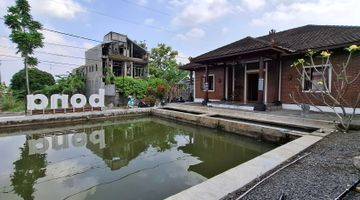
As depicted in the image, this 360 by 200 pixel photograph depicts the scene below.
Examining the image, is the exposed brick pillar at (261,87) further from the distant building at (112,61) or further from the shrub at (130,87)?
the distant building at (112,61)

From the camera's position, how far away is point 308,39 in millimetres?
11898

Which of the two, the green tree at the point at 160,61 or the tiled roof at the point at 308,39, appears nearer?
the tiled roof at the point at 308,39

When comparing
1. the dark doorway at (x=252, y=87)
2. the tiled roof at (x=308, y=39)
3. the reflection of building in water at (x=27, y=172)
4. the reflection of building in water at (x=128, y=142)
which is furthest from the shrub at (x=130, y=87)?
the reflection of building in water at (x=27, y=172)

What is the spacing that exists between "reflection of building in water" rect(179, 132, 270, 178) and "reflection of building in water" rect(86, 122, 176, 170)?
0.96 metres

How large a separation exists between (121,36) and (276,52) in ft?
61.8

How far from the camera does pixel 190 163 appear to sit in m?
6.11

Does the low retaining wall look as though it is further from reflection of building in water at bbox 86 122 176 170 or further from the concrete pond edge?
reflection of building in water at bbox 86 122 176 170

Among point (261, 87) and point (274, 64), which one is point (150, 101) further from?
point (274, 64)

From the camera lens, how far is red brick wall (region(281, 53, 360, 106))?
9.88 meters

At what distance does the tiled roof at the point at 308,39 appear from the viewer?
392 inches

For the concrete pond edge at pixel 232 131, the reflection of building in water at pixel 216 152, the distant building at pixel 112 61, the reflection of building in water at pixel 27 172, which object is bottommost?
the reflection of building in water at pixel 27 172

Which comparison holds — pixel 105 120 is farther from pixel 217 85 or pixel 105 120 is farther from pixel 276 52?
pixel 276 52

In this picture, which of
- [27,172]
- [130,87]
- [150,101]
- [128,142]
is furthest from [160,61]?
[27,172]

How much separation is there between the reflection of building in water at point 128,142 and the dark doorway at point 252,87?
602 cm
